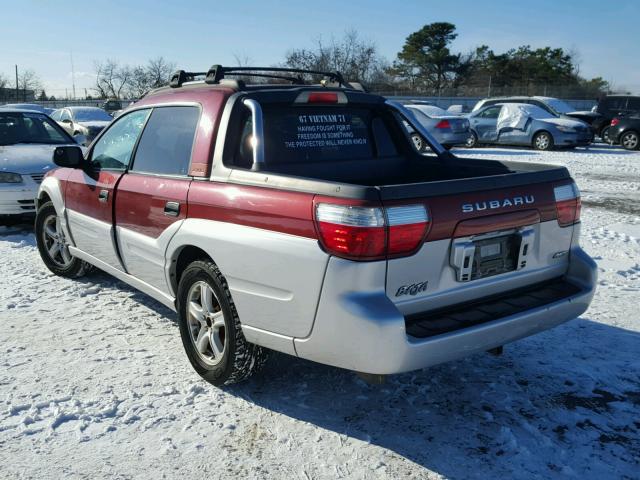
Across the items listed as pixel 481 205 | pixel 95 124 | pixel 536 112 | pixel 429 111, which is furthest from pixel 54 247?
pixel 536 112

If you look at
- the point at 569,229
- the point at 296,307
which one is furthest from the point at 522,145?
the point at 296,307

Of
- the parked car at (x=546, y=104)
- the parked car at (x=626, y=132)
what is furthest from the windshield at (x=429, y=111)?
the parked car at (x=626, y=132)

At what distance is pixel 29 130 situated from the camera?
9.41m

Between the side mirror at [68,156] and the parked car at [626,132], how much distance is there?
19079mm

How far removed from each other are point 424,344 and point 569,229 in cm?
141

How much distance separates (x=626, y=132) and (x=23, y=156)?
18.4 metres

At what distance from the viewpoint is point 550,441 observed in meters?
3.15

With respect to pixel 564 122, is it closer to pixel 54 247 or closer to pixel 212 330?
pixel 54 247

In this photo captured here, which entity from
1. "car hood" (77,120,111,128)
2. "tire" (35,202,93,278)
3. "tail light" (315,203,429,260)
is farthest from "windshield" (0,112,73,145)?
"car hood" (77,120,111,128)

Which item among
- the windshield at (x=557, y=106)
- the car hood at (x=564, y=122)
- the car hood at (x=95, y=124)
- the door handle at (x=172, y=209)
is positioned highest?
the windshield at (x=557, y=106)

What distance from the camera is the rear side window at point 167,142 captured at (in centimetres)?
398

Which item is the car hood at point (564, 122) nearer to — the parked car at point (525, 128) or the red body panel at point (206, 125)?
the parked car at point (525, 128)

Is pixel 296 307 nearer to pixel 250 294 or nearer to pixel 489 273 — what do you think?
pixel 250 294

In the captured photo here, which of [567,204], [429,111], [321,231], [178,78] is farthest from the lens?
[429,111]
